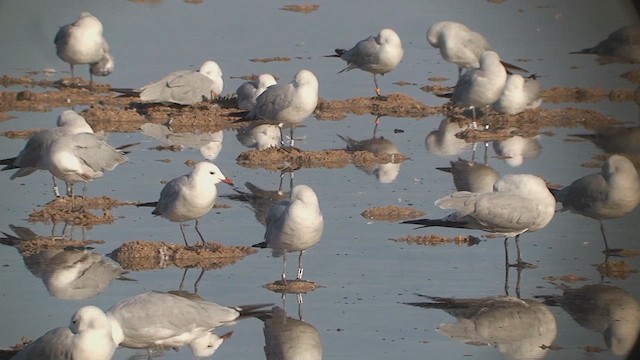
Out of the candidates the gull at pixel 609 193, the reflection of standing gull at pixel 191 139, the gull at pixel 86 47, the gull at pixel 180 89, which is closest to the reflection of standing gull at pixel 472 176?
the gull at pixel 609 193

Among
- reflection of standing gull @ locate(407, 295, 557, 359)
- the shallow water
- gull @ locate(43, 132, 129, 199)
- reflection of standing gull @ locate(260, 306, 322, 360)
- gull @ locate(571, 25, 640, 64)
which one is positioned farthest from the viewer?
gull @ locate(571, 25, 640, 64)

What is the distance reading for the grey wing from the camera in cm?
1083

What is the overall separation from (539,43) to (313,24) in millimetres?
3745

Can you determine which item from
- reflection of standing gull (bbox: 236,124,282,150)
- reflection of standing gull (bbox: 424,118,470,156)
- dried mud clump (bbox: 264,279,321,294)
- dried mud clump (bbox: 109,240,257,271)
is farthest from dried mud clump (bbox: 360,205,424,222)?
reflection of standing gull (bbox: 236,124,282,150)

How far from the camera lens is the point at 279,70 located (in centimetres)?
1889

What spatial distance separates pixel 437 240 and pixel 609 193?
142 centimetres

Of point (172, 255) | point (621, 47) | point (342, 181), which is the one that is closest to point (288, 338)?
point (172, 255)

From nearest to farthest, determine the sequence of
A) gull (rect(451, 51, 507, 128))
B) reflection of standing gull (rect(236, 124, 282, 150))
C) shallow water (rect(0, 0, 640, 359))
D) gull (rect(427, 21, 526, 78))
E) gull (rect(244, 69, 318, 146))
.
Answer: shallow water (rect(0, 0, 640, 359)), gull (rect(244, 69, 318, 146)), reflection of standing gull (rect(236, 124, 282, 150)), gull (rect(451, 51, 507, 128)), gull (rect(427, 21, 526, 78))

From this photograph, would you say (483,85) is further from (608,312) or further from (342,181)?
(608,312)

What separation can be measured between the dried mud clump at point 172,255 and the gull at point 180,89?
5.78 metres

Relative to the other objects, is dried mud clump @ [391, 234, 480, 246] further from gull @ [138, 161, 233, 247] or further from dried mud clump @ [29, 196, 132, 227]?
dried mud clump @ [29, 196, 132, 227]

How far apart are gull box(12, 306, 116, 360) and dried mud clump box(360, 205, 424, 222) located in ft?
14.5

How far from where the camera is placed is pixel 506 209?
10430 mm

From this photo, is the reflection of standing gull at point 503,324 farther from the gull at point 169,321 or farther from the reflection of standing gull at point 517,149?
the reflection of standing gull at point 517,149
